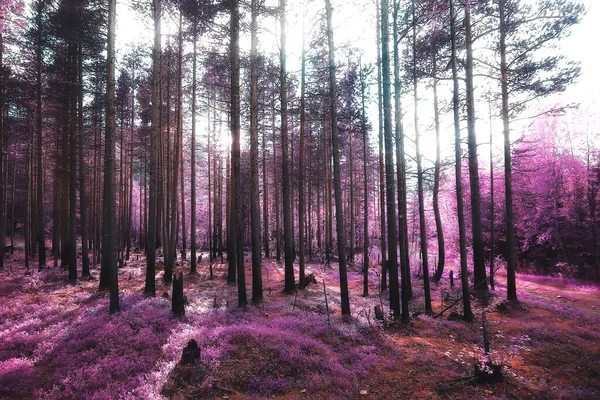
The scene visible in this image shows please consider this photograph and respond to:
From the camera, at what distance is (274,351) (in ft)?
24.7

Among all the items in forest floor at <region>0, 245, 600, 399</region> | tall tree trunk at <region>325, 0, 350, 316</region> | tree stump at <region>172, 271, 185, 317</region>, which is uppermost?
tall tree trunk at <region>325, 0, 350, 316</region>

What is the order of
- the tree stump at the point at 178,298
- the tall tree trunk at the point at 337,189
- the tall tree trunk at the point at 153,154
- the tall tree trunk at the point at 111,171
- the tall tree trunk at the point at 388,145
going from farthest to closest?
1. the tall tree trunk at the point at 153,154
2. the tall tree trunk at the point at 337,189
3. the tall tree trunk at the point at 388,145
4. the tree stump at the point at 178,298
5. the tall tree trunk at the point at 111,171

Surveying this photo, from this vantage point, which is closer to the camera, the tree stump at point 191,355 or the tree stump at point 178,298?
the tree stump at point 191,355

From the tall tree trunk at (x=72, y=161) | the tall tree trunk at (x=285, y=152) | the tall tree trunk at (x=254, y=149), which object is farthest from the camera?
the tall tree trunk at (x=72, y=161)

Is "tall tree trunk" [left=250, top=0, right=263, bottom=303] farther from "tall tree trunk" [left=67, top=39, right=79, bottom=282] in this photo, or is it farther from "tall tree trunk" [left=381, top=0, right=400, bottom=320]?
"tall tree trunk" [left=67, top=39, right=79, bottom=282]

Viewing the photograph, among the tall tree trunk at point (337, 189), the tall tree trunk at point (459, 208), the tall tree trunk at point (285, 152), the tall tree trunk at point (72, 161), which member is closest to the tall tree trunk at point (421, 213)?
the tall tree trunk at point (459, 208)

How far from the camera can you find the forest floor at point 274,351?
243 inches

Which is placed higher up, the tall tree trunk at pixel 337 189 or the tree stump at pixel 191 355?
the tall tree trunk at pixel 337 189

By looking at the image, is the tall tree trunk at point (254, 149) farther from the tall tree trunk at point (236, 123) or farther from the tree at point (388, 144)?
the tree at point (388, 144)

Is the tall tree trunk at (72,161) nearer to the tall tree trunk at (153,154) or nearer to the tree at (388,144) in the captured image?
the tall tree trunk at (153,154)

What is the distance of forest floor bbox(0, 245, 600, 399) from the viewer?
20.2 feet

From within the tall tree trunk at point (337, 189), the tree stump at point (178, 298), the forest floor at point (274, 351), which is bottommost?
the forest floor at point (274, 351)

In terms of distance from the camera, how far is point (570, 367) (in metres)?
8.14

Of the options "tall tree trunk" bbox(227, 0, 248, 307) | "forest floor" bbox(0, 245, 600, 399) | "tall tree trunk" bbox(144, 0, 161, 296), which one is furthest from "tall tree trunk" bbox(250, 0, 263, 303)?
"tall tree trunk" bbox(144, 0, 161, 296)
